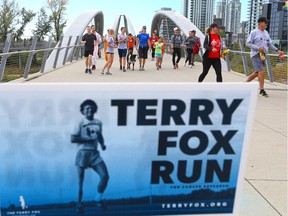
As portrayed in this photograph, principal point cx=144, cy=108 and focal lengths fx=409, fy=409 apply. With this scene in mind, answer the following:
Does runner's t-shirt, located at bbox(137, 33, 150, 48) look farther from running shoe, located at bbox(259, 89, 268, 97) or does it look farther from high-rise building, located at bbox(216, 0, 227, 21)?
high-rise building, located at bbox(216, 0, 227, 21)

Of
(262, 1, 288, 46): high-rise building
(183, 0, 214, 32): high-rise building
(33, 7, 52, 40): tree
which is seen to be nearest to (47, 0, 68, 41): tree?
(33, 7, 52, 40): tree

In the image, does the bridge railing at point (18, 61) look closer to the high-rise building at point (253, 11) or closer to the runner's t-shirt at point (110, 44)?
the runner's t-shirt at point (110, 44)

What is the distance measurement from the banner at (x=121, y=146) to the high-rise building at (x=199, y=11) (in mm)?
123770

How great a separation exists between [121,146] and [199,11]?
13365cm

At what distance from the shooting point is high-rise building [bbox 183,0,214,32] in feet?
414

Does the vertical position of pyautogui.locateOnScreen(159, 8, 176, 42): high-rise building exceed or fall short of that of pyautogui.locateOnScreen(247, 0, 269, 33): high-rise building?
it falls short

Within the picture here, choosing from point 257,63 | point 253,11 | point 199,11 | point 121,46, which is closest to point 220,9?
point 199,11

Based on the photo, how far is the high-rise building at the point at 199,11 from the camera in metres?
126

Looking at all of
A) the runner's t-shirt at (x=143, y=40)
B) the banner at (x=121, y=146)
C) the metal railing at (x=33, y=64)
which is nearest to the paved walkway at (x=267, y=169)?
the banner at (x=121, y=146)

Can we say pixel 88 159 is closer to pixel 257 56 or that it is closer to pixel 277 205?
pixel 277 205

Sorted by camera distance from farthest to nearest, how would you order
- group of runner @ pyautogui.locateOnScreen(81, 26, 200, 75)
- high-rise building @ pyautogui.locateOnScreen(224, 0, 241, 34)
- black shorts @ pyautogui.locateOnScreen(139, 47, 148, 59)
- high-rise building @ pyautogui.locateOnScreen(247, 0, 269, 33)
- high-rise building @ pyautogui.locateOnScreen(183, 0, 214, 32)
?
high-rise building @ pyautogui.locateOnScreen(224, 0, 241, 34) → high-rise building @ pyautogui.locateOnScreen(183, 0, 214, 32) → high-rise building @ pyautogui.locateOnScreen(247, 0, 269, 33) → black shorts @ pyautogui.locateOnScreen(139, 47, 148, 59) → group of runner @ pyautogui.locateOnScreen(81, 26, 200, 75)

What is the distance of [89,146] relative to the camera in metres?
1.96

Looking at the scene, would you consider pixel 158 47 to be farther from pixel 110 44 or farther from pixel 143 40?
pixel 110 44

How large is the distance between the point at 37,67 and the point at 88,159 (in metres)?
12.4
